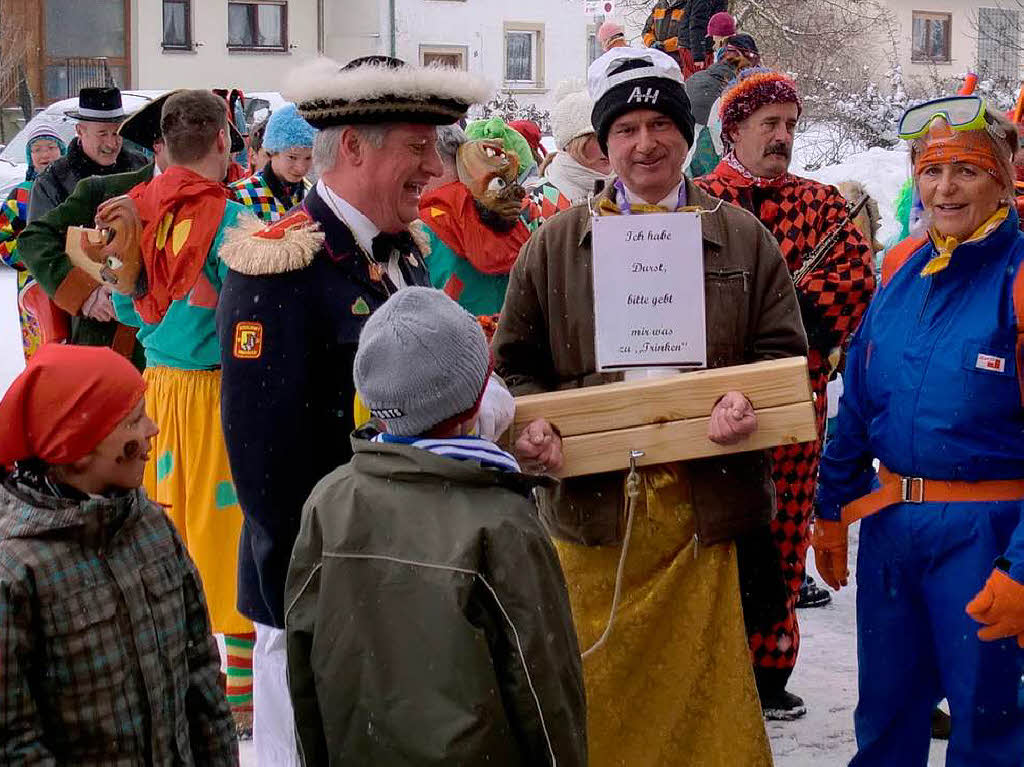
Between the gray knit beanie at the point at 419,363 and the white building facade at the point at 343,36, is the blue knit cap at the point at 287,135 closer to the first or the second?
Answer: the gray knit beanie at the point at 419,363

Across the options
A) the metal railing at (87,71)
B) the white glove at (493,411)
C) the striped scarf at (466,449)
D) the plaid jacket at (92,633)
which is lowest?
the plaid jacket at (92,633)

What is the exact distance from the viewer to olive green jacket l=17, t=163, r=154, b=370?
5969 mm

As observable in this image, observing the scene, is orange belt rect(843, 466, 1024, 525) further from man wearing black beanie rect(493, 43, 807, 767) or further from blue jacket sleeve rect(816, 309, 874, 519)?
man wearing black beanie rect(493, 43, 807, 767)

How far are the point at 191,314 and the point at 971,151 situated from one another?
2731 mm

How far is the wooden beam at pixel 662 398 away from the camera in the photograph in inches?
132

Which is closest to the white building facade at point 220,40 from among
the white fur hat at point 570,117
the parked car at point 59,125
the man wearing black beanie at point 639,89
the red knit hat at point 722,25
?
the parked car at point 59,125

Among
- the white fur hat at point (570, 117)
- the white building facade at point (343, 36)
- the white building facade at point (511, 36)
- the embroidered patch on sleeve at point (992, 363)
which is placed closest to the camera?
the embroidered patch on sleeve at point (992, 363)

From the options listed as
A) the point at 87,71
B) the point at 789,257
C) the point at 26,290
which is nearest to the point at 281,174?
the point at 26,290

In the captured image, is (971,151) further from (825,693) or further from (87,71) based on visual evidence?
(87,71)

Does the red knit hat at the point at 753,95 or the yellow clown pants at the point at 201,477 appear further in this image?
the yellow clown pants at the point at 201,477

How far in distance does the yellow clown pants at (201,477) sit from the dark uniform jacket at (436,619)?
8.65 feet

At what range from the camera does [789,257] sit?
4.91 m

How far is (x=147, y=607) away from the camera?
8.85 ft

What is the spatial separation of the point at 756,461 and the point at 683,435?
298 mm
